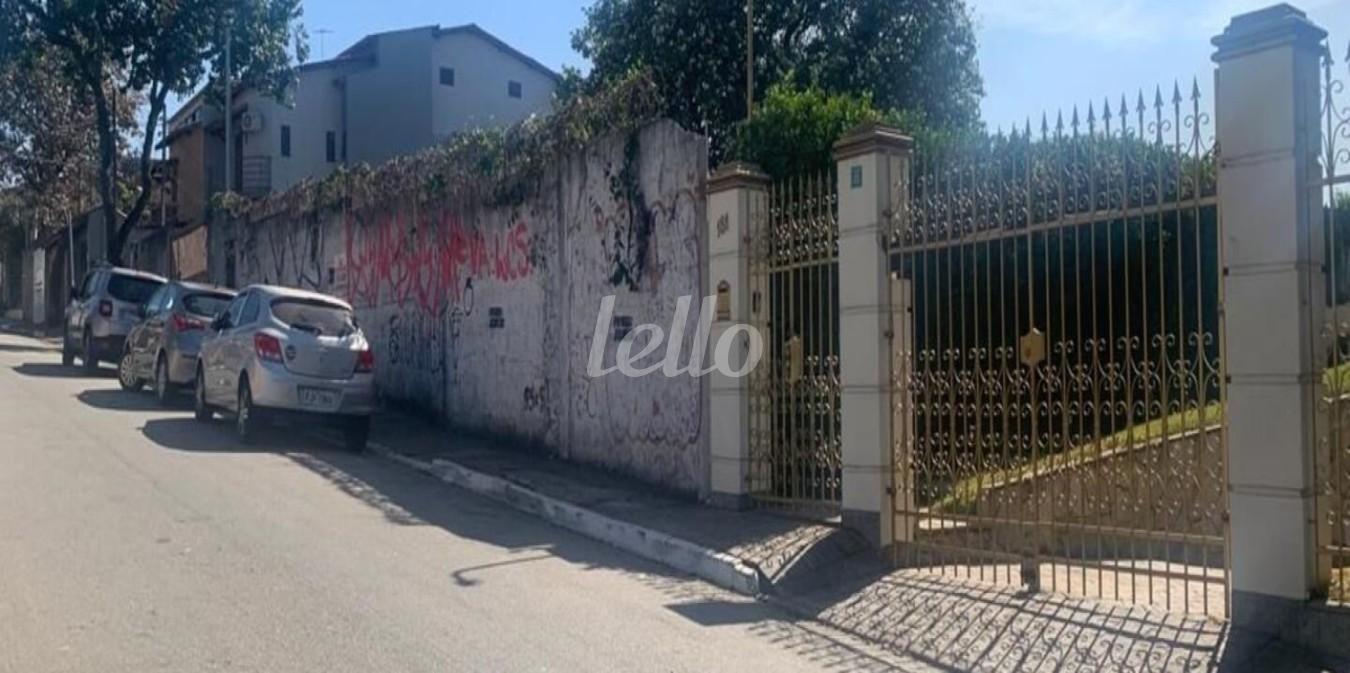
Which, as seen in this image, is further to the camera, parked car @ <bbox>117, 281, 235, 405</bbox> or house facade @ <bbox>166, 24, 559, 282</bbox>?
house facade @ <bbox>166, 24, 559, 282</bbox>

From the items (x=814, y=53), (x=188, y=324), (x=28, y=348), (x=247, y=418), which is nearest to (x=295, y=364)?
(x=247, y=418)

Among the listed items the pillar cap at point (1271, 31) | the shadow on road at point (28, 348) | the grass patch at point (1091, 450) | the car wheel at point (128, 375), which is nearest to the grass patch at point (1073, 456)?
the grass patch at point (1091, 450)

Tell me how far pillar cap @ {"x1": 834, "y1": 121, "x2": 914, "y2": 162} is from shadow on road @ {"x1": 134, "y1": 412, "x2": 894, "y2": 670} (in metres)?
3.20

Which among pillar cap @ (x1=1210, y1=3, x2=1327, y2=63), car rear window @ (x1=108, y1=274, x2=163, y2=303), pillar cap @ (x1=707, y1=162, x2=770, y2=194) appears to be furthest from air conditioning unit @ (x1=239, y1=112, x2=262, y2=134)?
pillar cap @ (x1=1210, y1=3, x2=1327, y2=63)

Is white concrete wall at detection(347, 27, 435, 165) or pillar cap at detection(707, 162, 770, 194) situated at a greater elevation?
white concrete wall at detection(347, 27, 435, 165)

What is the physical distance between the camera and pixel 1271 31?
6383mm

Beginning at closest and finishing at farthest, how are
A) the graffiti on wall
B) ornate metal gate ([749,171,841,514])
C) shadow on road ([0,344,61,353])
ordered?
1. ornate metal gate ([749,171,841,514])
2. the graffiti on wall
3. shadow on road ([0,344,61,353])

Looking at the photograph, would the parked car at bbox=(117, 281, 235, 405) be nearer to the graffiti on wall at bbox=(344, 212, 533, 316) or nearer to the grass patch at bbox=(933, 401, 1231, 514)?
the graffiti on wall at bbox=(344, 212, 533, 316)

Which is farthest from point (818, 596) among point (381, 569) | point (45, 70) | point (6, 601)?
point (45, 70)

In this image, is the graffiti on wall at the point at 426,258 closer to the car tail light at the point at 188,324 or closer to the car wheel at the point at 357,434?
the car wheel at the point at 357,434

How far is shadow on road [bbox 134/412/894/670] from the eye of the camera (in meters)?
7.50

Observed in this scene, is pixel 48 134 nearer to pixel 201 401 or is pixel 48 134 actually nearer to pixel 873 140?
pixel 201 401

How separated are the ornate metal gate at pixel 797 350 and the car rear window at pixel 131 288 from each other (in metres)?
15.5

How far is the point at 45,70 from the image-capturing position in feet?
125
